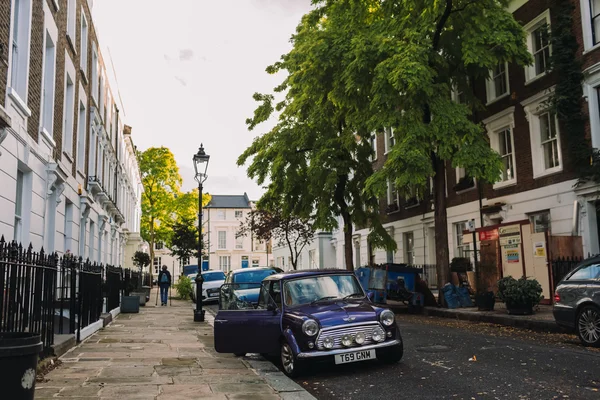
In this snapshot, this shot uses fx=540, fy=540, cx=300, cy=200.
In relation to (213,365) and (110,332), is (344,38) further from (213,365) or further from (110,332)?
(213,365)

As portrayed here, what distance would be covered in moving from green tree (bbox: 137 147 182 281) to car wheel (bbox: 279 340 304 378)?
46963mm

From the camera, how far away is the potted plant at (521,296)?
44.0 ft

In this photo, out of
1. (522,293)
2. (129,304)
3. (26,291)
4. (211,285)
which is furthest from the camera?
(211,285)

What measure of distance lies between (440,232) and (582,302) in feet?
27.9

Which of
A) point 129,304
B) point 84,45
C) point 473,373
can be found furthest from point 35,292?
point 84,45

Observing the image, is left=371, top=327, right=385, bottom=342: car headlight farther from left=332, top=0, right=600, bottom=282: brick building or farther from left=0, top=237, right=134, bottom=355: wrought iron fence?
left=332, top=0, right=600, bottom=282: brick building

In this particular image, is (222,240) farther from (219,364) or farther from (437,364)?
(437,364)

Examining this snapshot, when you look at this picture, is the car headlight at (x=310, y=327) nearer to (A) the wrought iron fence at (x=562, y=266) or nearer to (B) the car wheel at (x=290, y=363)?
(B) the car wheel at (x=290, y=363)

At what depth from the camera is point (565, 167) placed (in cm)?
1731

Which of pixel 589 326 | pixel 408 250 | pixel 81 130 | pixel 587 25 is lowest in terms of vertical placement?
pixel 589 326

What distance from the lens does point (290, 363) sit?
7.81 metres

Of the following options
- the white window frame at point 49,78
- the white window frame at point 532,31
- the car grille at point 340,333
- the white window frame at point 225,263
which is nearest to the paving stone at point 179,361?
the car grille at point 340,333

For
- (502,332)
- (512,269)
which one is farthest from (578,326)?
(512,269)

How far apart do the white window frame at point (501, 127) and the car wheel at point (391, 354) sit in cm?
1369
